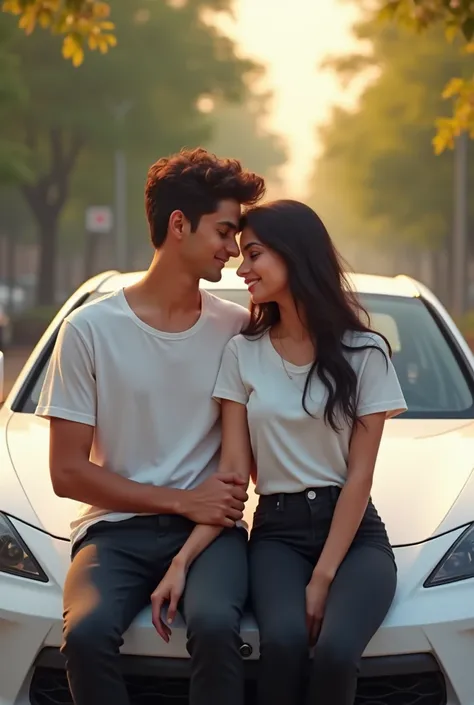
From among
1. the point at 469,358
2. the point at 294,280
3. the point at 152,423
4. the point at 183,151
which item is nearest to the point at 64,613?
the point at 152,423

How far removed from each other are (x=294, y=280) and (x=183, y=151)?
50 cm

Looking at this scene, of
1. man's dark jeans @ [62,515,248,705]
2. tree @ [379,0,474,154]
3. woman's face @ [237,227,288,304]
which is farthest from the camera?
tree @ [379,0,474,154]

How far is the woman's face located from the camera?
11.1ft

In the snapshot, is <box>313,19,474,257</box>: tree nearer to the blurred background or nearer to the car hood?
the blurred background

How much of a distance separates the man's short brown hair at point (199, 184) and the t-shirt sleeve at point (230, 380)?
1.17 feet

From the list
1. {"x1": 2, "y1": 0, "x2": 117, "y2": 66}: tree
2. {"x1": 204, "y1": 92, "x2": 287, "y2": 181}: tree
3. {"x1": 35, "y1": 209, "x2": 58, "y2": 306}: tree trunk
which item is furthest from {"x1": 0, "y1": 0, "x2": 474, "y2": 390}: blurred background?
{"x1": 204, "y1": 92, "x2": 287, "y2": 181}: tree

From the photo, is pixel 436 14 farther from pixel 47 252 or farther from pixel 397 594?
pixel 47 252

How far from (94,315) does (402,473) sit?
3.43 ft

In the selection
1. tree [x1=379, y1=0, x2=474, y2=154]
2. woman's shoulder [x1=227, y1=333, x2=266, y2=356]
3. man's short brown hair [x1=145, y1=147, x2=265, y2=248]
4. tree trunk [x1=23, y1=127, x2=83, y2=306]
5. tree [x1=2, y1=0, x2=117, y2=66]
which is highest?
tree [x1=379, y1=0, x2=474, y2=154]

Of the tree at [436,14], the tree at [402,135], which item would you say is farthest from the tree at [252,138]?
the tree at [436,14]

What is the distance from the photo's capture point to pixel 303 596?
3113mm

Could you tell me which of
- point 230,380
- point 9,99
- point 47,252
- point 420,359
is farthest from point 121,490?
point 47,252

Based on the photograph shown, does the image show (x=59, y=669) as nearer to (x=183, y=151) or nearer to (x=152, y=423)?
(x=152, y=423)

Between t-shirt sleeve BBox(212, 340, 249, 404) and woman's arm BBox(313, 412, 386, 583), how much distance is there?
12.5 inches
